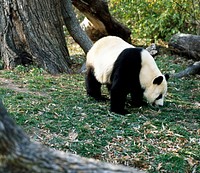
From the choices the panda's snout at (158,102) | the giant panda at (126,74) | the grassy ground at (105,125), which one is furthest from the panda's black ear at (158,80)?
the grassy ground at (105,125)

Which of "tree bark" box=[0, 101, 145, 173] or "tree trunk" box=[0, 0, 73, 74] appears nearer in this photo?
"tree bark" box=[0, 101, 145, 173]

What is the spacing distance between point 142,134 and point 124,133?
223 mm

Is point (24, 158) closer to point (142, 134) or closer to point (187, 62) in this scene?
point (142, 134)

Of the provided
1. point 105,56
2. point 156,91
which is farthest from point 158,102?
point 105,56

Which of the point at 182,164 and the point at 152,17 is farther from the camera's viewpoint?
the point at 152,17

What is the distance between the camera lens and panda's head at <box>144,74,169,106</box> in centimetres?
571

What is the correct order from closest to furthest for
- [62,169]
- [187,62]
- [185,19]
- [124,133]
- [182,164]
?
[62,169]
[182,164]
[124,133]
[187,62]
[185,19]

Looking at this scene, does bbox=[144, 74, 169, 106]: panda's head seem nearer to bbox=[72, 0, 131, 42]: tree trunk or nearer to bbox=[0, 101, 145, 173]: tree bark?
bbox=[0, 101, 145, 173]: tree bark

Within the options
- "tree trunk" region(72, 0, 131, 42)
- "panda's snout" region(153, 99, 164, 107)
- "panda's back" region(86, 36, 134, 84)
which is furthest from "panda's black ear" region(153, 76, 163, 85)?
"tree trunk" region(72, 0, 131, 42)

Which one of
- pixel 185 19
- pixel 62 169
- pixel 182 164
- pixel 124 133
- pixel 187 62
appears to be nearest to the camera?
pixel 62 169

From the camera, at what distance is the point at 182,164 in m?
4.14

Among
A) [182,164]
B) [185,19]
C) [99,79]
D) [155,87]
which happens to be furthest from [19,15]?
[185,19]

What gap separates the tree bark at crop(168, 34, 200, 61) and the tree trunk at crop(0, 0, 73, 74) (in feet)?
11.3

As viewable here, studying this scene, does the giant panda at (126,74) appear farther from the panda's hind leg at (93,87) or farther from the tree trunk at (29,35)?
the tree trunk at (29,35)
